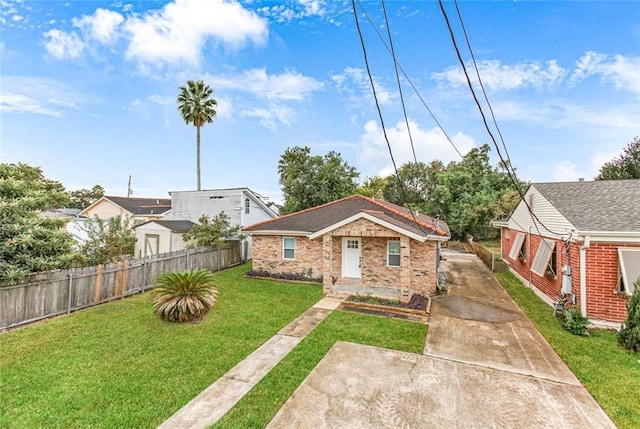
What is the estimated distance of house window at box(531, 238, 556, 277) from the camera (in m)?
9.64

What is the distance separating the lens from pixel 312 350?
20.3 feet

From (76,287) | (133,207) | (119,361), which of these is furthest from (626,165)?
(133,207)

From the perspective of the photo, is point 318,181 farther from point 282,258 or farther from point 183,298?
point 183,298

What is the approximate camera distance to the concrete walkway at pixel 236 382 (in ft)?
13.1

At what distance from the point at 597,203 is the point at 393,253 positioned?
6911 millimetres

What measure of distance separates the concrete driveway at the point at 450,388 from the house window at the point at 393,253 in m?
3.85

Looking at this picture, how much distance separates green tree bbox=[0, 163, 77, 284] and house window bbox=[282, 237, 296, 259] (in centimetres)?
782

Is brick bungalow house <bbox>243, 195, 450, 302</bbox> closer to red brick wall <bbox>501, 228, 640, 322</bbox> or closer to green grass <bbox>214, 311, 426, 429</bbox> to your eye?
green grass <bbox>214, 311, 426, 429</bbox>

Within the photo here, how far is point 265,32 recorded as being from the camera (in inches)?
408

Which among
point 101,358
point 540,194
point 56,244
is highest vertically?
point 540,194

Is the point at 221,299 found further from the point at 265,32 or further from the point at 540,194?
the point at 540,194

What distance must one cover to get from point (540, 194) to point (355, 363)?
1027 cm

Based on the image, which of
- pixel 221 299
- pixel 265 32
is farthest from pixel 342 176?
pixel 221 299

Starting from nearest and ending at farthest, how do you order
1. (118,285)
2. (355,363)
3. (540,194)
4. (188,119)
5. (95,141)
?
(355,363) < (118,285) < (540,194) < (95,141) < (188,119)
